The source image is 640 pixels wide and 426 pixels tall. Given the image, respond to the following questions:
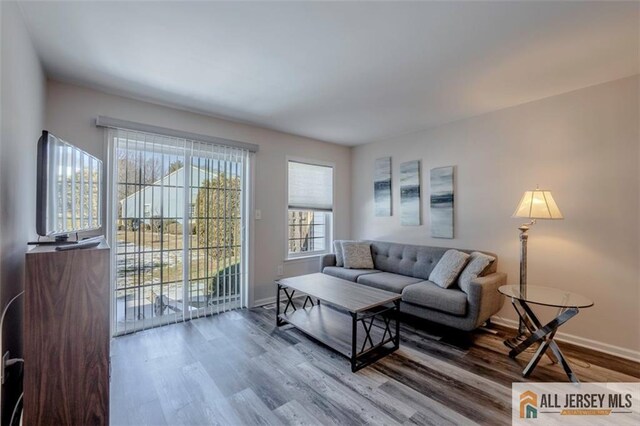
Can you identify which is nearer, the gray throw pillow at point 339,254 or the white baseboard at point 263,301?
the white baseboard at point 263,301

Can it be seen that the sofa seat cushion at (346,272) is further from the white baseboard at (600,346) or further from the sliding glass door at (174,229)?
the white baseboard at (600,346)

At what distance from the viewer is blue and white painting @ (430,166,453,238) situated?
3580 mm

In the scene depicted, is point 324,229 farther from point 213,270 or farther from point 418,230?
point 213,270

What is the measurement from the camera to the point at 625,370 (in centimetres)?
223

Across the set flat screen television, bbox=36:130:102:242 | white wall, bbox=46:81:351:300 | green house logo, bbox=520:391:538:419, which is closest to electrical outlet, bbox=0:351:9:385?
flat screen television, bbox=36:130:102:242

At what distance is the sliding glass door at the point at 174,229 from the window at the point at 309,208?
2.69ft

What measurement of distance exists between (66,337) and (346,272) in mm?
2872

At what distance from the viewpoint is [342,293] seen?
2.67 metres

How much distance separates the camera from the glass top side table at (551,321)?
6.72 ft

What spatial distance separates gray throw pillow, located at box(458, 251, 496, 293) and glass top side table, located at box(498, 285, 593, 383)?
337 millimetres

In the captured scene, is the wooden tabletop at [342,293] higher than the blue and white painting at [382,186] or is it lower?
lower

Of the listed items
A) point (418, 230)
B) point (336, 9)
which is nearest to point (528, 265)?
point (418, 230)

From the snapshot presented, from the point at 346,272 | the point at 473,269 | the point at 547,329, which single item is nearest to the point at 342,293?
the point at 346,272

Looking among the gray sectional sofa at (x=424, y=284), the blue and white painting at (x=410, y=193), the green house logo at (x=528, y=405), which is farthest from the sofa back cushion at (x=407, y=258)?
the green house logo at (x=528, y=405)
